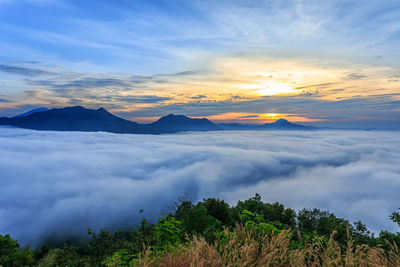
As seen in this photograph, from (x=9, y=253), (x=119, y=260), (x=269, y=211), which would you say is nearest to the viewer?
(x=119, y=260)

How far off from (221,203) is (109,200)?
169374mm

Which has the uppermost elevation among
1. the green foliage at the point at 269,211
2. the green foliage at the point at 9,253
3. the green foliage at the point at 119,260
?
the green foliage at the point at 119,260

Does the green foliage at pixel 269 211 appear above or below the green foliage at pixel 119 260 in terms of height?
below

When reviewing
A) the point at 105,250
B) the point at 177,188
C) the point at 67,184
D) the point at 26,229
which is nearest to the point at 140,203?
the point at 177,188

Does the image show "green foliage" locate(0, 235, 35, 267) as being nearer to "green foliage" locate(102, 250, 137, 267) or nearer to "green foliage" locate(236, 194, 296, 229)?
"green foliage" locate(102, 250, 137, 267)

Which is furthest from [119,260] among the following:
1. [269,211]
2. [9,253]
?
[9,253]

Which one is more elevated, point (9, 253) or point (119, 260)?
point (119, 260)

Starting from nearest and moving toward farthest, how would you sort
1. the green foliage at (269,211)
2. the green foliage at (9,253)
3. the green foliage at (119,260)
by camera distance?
the green foliage at (119,260)
the green foliage at (269,211)
the green foliage at (9,253)

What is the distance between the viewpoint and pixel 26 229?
136875 mm

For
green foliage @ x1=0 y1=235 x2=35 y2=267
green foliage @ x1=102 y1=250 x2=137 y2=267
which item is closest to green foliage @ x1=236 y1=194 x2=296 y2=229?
green foliage @ x1=102 y1=250 x2=137 y2=267

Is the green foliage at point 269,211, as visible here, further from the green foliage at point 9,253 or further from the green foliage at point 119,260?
the green foliage at point 9,253

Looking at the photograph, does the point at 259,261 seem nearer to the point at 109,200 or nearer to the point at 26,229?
the point at 26,229

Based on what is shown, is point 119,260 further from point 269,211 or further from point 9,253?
point 9,253

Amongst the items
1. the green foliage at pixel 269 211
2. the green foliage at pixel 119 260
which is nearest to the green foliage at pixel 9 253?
the green foliage at pixel 119 260
